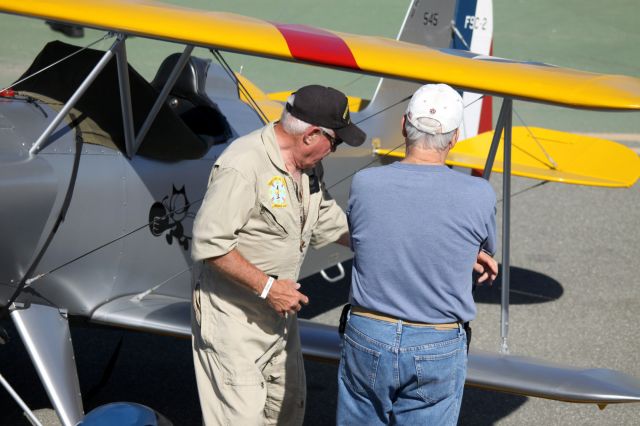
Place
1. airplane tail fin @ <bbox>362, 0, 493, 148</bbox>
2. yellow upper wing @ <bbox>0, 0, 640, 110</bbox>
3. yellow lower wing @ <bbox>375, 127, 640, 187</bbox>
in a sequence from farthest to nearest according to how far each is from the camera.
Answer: airplane tail fin @ <bbox>362, 0, 493, 148</bbox>
yellow lower wing @ <bbox>375, 127, 640, 187</bbox>
yellow upper wing @ <bbox>0, 0, 640, 110</bbox>

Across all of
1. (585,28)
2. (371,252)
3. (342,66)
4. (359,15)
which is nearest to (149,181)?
(342,66)

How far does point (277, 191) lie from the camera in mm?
3070

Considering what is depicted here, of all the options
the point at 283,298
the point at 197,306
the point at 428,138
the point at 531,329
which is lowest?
the point at 531,329

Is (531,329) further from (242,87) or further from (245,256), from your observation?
(245,256)

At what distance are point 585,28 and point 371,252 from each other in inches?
544

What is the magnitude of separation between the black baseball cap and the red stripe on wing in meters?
0.61

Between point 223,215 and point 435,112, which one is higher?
point 435,112

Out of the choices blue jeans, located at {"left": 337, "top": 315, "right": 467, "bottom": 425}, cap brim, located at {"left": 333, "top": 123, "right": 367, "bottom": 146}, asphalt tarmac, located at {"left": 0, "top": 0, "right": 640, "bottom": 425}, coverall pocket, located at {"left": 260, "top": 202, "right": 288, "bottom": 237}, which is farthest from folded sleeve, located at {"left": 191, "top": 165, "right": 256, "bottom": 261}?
asphalt tarmac, located at {"left": 0, "top": 0, "right": 640, "bottom": 425}

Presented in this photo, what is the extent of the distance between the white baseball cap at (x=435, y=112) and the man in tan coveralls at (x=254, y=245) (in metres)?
0.45

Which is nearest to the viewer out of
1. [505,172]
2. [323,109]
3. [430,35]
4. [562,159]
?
[323,109]

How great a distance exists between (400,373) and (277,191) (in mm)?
A: 784

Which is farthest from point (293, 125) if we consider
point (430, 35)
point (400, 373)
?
point (430, 35)

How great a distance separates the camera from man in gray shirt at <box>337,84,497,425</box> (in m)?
2.60

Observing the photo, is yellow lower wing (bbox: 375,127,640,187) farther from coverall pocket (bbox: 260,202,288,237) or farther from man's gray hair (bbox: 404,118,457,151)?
man's gray hair (bbox: 404,118,457,151)
